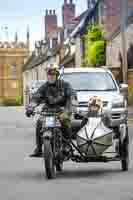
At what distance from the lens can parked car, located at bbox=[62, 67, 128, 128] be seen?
20516 millimetres

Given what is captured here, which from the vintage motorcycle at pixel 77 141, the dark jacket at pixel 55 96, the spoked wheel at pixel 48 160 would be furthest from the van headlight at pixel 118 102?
the spoked wheel at pixel 48 160

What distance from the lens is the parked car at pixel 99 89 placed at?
67.3ft

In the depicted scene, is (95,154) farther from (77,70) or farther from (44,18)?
(44,18)

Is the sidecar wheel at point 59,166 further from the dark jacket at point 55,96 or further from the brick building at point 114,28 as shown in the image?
the brick building at point 114,28

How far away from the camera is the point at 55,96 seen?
1301cm

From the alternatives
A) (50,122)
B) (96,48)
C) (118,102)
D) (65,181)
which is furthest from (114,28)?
(65,181)

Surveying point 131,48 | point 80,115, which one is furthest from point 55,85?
point 131,48

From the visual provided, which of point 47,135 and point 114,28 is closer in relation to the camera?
point 47,135

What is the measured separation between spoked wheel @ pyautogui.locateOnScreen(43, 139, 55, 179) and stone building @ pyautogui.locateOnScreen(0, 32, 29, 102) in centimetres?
12409

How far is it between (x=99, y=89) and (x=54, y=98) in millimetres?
8835

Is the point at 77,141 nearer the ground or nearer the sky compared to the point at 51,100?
nearer the ground

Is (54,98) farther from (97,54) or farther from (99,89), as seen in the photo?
(97,54)

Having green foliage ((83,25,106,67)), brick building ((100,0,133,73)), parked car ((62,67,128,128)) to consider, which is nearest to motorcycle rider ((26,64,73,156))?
parked car ((62,67,128,128))

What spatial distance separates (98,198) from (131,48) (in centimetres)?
3625
